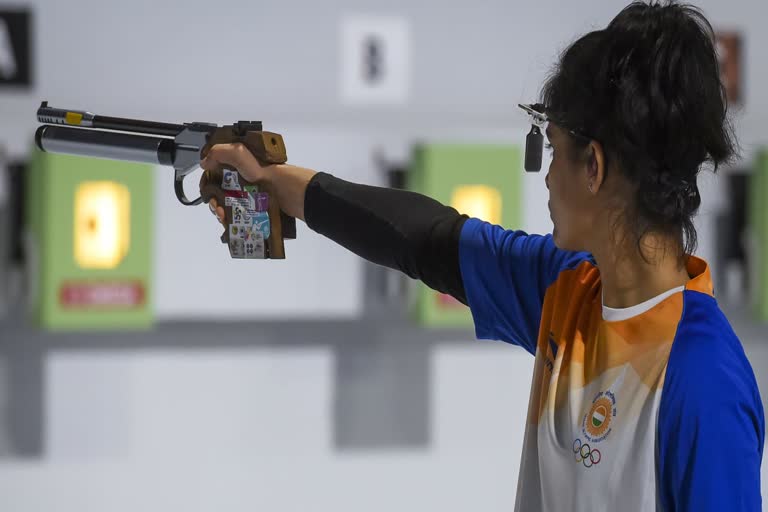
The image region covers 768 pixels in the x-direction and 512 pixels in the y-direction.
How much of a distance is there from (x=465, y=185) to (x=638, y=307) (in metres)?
1.10

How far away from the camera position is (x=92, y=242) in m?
1.76

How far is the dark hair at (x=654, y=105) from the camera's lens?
748 millimetres

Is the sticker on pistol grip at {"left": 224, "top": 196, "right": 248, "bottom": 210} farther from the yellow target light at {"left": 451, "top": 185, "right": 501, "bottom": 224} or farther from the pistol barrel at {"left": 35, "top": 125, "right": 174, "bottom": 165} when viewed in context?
the yellow target light at {"left": 451, "top": 185, "right": 501, "bottom": 224}

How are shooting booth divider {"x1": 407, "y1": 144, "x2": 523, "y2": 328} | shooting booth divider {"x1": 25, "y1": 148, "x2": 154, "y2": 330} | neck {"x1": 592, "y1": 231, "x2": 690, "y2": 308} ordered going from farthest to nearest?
shooting booth divider {"x1": 407, "y1": 144, "x2": 523, "y2": 328} → shooting booth divider {"x1": 25, "y1": 148, "x2": 154, "y2": 330} → neck {"x1": 592, "y1": 231, "x2": 690, "y2": 308}

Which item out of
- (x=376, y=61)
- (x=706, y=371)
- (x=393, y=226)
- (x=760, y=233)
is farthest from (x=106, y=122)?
(x=760, y=233)

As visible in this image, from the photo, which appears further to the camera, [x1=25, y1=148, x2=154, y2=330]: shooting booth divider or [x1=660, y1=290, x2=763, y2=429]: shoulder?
[x1=25, y1=148, x2=154, y2=330]: shooting booth divider

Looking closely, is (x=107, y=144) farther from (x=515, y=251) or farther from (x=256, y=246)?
(x=515, y=251)

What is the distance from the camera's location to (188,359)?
1.99m

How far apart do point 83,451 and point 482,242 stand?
1.28 m

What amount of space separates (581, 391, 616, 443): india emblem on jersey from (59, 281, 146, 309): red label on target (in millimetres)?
1186

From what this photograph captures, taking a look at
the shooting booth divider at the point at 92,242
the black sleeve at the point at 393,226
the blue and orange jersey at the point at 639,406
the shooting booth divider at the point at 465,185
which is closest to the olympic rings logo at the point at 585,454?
the blue and orange jersey at the point at 639,406

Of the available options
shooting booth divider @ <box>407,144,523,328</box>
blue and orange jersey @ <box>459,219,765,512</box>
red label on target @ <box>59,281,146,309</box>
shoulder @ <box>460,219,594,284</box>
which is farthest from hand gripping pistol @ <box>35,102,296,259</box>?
shooting booth divider @ <box>407,144,523,328</box>

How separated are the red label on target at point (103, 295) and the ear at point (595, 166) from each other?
118cm

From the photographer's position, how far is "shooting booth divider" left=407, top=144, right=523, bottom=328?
73.0 inches
